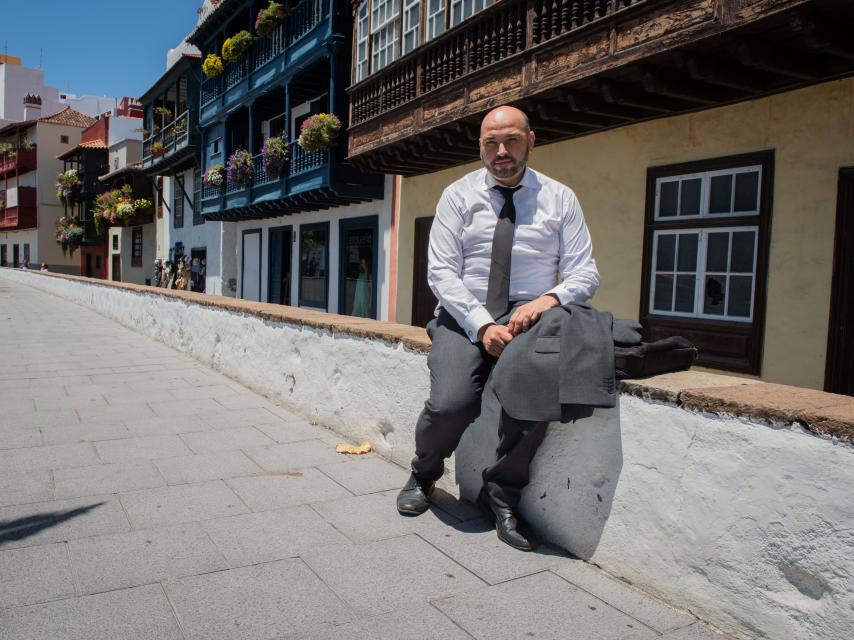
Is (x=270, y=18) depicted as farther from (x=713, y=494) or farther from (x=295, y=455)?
(x=713, y=494)

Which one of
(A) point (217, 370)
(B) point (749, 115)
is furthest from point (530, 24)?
(A) point (217, 370)

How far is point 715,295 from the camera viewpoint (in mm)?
7738

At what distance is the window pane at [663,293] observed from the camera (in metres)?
8.23

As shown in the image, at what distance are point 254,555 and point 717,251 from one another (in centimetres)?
654

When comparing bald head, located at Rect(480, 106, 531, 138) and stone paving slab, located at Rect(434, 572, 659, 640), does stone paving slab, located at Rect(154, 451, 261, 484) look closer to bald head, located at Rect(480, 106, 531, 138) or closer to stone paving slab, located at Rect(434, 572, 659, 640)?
stone paving slab, located at Rect(434, 572, 659, 640)

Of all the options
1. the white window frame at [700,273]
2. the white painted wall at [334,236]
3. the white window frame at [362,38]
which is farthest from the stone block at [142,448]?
the white window frame at [362,38]

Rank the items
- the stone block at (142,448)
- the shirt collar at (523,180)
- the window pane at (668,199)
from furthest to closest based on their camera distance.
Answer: the window pane at (668,199) < the stone block at (142,448) < the shirt collar at (523,180)

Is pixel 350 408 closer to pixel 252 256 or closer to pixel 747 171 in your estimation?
pixel 747 171

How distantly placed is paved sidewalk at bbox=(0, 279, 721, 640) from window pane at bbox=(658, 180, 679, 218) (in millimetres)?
5358

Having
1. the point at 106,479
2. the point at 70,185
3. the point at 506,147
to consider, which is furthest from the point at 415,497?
the point at 70,185

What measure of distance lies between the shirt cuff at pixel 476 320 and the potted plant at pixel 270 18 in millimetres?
16264

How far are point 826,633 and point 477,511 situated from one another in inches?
69.4

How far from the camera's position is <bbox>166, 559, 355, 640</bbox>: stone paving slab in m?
2.34

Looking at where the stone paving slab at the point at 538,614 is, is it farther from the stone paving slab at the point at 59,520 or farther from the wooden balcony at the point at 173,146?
the wooden balcony at the point at 173,146
